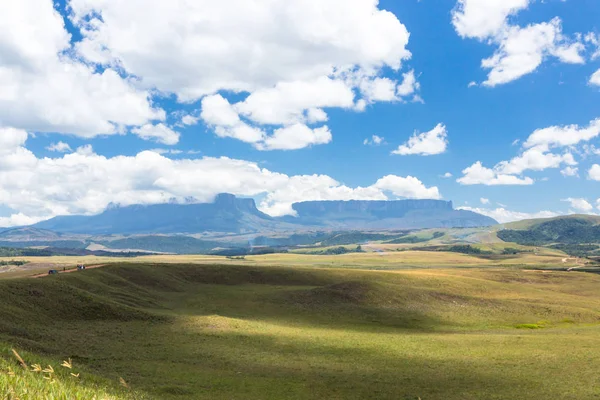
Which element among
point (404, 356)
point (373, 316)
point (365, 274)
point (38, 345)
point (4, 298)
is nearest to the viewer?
point (38, 345)

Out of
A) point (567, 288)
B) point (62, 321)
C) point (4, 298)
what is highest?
point (4, 298)

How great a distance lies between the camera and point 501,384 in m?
41.2

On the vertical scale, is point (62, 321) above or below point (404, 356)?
above

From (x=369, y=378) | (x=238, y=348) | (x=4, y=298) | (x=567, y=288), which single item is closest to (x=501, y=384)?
(x=369, y=378)

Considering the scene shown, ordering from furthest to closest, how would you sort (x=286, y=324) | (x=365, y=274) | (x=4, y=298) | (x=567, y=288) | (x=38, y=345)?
(x=567, y=288)
(x=365, y=274)
(x=286, y=324)
(x=4, y=298)
(x=38, y=345)

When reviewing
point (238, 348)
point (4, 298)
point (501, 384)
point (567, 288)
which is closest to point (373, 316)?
point (238, 348)

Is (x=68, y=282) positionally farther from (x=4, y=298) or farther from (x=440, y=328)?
(x=440, y=328)

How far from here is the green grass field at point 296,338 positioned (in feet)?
126

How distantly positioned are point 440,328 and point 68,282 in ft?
237

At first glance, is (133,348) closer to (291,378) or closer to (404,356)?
(291,378)

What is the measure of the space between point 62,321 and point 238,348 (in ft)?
85.2

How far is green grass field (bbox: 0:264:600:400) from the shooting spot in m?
38.3

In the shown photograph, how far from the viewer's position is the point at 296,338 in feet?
202

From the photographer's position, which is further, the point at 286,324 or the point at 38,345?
the point at 286,324
